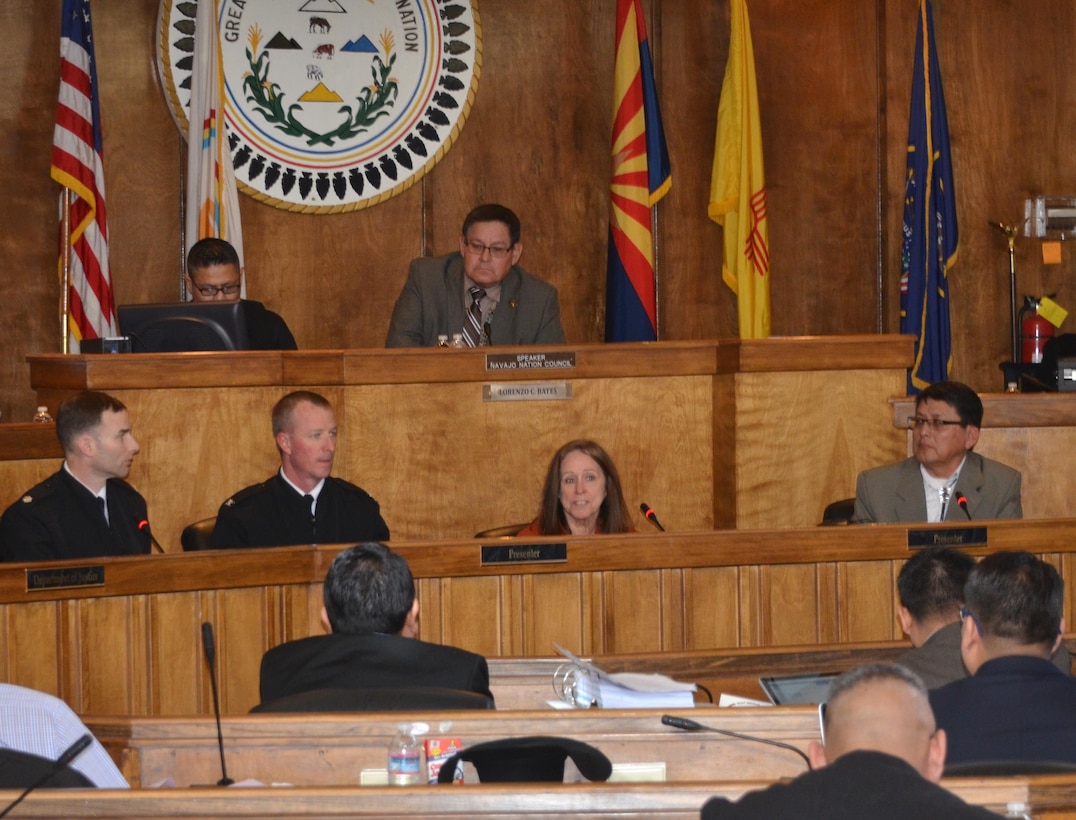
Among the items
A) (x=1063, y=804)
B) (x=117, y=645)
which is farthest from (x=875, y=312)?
(x=1063, y=804)

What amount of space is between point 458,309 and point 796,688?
3.00 metres

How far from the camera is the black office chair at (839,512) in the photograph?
5156 mm

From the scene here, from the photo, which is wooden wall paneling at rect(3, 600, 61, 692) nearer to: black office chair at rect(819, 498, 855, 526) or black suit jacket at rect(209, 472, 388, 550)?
black suit jacket at rect(209, 472, 388, 550)

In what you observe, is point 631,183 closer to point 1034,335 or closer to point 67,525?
point 1034,335

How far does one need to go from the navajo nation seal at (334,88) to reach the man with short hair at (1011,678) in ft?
16.8

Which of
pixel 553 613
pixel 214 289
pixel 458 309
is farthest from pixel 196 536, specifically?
pixel 458 309

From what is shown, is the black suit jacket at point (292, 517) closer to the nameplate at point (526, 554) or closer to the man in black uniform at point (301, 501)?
the man in black uniform at point (301, 501)

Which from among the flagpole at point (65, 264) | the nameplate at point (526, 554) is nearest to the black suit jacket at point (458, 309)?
the nameplate at point (526, 554)

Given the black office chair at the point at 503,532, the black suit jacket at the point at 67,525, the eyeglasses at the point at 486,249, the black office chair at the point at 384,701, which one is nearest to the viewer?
the black office chair at the point at 384,701

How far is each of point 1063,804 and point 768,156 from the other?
20.3 ft

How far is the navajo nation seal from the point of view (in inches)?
290

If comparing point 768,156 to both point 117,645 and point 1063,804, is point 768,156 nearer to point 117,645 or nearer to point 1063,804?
point 117,645

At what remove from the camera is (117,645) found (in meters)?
4.01

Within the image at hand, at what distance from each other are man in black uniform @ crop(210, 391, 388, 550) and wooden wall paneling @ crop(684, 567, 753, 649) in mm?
975
